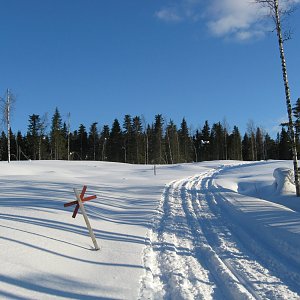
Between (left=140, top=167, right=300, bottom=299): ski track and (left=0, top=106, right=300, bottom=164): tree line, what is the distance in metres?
51.8

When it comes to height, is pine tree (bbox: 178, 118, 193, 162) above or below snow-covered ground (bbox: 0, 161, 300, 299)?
above

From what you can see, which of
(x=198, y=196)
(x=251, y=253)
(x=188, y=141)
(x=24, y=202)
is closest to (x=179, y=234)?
(x=251, y=253)

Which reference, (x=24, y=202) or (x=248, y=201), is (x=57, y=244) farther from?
(x=248, y=201)

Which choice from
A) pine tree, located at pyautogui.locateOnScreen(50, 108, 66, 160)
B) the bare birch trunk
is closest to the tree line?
pine tree, located at pyautogui.locateOnScreen(50, 108, 66, 160)

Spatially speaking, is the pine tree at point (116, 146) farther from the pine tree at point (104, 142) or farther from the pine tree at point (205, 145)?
the pine tree at point (205, 145)

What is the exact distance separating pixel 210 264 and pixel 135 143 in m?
63.8

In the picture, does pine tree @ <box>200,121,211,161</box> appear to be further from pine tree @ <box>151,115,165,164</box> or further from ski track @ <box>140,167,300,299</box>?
ski track @ <box>140,167,300,299</box>

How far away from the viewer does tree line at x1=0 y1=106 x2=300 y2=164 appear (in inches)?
2689

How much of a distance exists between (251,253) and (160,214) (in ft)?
17.5

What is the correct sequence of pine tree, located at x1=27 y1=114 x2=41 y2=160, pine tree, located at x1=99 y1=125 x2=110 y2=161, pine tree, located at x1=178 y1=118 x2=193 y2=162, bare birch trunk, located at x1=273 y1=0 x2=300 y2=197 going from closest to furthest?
1. bare birch trunk, located at x1=273 y1=0 x2=300 y2=197
2. pine tree, located at x1=27 y1=114 x2=41 y2=160
3. pine tree, located at x1=99 y1=125 x2=110 y2=161
4. pine tree, located at x1=178 y1=118 x2=193 y2=162

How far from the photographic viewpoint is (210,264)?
695cm

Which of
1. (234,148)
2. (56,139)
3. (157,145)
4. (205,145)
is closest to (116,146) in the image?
(157,145)

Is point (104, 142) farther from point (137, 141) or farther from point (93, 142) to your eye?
point (137, 141)

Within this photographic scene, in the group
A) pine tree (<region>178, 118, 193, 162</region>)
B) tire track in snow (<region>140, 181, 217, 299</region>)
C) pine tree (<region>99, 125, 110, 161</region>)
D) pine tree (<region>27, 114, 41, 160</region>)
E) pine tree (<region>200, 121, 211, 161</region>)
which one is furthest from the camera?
pine tree (<region>200, 121, 211, 161</region>)
